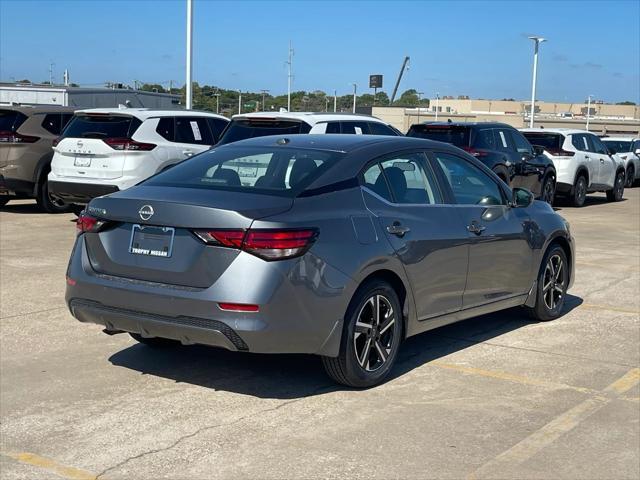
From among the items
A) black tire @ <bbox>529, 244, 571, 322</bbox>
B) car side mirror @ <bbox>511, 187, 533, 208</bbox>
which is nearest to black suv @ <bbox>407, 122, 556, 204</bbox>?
black tire @ <bbox>529, 244, 571, 322</bbox>

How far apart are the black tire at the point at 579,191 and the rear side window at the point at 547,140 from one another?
2.87 feet

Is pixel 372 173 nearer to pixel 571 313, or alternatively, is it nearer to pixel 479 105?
pixel 571 313

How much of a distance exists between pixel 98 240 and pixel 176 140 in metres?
8.87

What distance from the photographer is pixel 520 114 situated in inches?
3487

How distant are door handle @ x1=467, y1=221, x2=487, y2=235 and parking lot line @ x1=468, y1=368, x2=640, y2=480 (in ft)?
4.82

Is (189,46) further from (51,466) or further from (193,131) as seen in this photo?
(51,466)

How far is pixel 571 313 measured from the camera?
8.55 meters

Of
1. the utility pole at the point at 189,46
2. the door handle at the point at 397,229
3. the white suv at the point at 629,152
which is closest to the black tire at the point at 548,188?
the white suv at the point at 629,152

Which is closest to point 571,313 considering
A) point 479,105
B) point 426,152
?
point 426,152

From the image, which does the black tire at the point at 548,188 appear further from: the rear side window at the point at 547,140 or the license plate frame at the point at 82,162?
the license plate frame at the point at 82,162

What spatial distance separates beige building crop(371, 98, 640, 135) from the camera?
6750 centimetres

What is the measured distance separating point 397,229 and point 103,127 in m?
8.86

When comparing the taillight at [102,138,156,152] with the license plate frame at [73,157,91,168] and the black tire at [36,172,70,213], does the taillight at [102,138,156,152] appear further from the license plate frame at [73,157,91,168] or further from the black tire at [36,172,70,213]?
the black tire at [36,172,70,213]

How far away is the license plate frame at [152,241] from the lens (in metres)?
5.49
